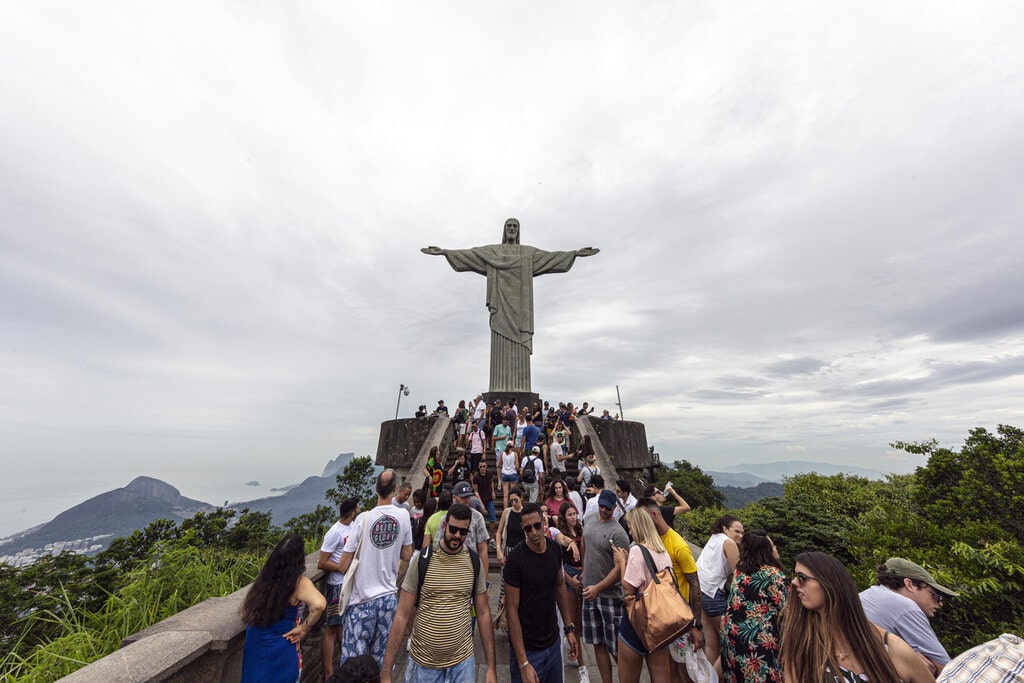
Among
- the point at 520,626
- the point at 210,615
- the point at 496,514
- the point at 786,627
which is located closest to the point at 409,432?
the point at 496,514

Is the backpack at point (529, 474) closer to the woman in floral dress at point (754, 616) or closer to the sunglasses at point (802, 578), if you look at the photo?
the woman in floral dress at point (754, 616)

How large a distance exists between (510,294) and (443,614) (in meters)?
13.4

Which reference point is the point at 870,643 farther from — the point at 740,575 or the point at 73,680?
the point at 73,680

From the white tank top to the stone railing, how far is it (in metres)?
3.34

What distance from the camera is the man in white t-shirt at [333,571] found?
3592mm

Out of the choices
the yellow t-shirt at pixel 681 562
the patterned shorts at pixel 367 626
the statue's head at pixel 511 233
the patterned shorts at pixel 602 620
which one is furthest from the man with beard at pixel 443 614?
the statue's head at pixel 511 233

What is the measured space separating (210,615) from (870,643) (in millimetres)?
4123

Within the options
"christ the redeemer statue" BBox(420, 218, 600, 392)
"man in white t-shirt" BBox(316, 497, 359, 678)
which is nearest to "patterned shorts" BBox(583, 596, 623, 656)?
"man in white t-shirt" BBox(316, 497, 359, 678)

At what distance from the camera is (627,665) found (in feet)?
9.34

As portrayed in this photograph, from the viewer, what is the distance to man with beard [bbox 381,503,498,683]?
8.28 ft

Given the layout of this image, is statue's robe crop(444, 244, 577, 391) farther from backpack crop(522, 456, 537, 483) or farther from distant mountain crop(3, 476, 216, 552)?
distant mountain crop(3, 476, 216, 552)

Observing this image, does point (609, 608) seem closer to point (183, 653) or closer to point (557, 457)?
point (183, 653)

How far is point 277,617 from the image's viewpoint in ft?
7.60

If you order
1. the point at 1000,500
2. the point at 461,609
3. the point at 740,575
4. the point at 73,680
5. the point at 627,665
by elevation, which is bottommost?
the point at 627,665
